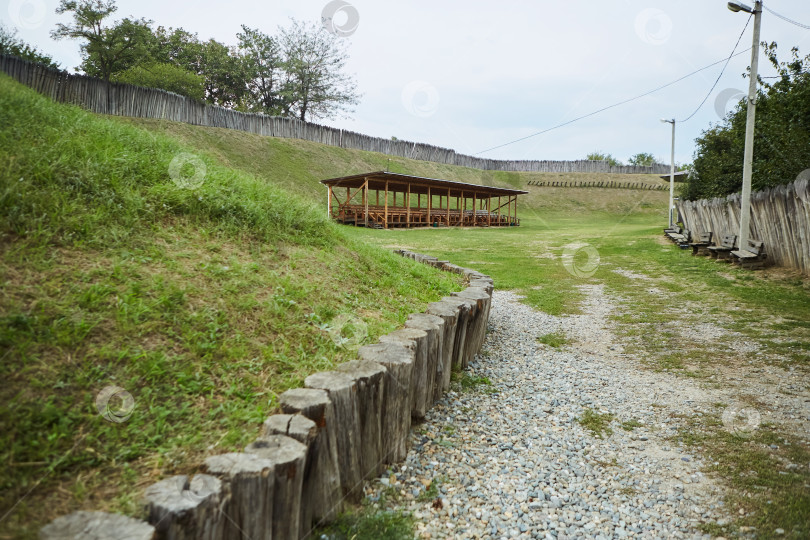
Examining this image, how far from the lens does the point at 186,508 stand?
178 cm

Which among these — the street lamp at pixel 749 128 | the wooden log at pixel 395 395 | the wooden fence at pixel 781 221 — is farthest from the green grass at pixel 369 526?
the street lamp at pixel 749 128

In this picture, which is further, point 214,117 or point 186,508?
point 214,117

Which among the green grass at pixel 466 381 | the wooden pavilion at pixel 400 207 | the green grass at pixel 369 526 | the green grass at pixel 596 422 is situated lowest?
the green grass at pixel 369 526

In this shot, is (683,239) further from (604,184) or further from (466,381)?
(604,184)

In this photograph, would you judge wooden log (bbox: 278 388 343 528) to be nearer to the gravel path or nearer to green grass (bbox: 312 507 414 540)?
green grass (bbox: 312 507 414 540)

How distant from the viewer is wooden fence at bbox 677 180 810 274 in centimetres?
991

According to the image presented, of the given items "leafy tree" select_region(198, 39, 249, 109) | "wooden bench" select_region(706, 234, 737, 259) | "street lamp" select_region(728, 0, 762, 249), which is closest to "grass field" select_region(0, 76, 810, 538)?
"street lamp" select_region(728, 0, 762, 249)

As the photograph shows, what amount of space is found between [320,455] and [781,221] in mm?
12706

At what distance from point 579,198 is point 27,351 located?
56910 millimetres

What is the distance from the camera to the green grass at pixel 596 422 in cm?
397

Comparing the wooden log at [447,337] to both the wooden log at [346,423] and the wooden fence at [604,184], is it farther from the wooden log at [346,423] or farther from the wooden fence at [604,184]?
the wooden fence at [604,184]

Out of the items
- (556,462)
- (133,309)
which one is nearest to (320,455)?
(133,309)

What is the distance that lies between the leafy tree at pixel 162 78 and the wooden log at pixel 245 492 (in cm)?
4489

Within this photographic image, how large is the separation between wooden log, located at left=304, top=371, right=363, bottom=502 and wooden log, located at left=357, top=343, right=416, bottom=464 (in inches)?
13.5
